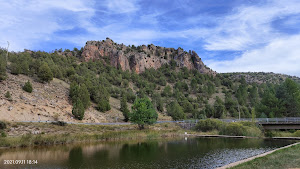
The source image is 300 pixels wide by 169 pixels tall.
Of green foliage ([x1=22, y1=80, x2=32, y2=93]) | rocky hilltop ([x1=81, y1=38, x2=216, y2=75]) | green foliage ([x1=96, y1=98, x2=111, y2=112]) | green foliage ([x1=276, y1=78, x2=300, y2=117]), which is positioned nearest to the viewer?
green foliage ([x1=22, y1=80, x2=32, y2=93])

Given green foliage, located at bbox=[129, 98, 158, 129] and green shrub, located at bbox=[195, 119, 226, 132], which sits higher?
green foliage, located at bbox=[129, 98, 158, 129]

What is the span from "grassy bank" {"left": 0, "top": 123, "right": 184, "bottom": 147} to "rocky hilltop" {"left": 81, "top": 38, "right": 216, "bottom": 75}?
8572cm

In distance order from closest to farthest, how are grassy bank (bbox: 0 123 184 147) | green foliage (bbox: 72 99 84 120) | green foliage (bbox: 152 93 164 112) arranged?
grassy bank (bbox: 0 123 184 147) < green foliage (bbox: 72 99 84 120) < green foliage (bbox: 152 93 164 112)

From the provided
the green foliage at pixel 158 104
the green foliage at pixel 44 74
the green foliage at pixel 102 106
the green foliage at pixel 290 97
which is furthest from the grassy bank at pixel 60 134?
the green foliage at pixel 290 97

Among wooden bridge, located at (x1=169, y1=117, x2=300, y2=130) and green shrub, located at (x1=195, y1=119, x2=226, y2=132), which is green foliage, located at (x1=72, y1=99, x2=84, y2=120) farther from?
wooden bridge, located at (x1=169, y1=117, x2=300, y2=130)

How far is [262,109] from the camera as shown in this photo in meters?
74.2

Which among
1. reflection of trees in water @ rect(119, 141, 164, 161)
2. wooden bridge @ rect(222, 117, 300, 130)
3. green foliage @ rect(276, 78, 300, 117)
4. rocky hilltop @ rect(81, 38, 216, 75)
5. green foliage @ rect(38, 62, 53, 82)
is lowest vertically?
reflection of trees in water @ rect(119, 141, 164, 161)

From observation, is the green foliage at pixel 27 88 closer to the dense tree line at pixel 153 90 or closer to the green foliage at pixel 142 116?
the dense tree line at pixel 153 90

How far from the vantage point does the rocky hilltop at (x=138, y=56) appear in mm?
135125

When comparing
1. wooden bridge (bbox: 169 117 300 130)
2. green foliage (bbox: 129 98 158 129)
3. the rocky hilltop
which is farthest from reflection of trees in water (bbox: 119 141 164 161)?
the rocky hilltop

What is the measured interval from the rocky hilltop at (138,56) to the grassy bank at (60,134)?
3375 inches

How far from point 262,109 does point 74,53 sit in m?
109

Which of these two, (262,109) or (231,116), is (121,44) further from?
(262,109)

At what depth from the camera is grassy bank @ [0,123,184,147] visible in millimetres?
33241
